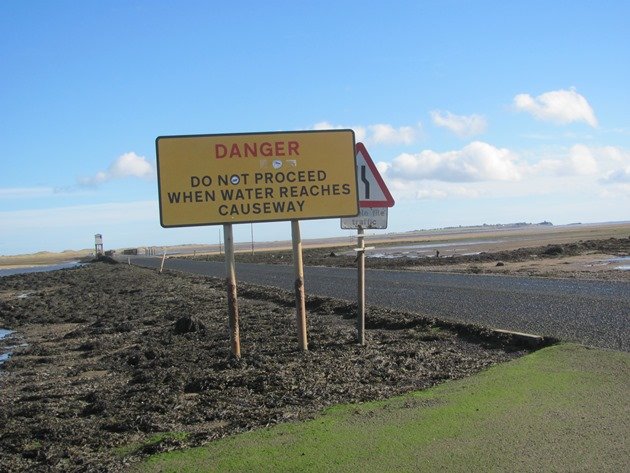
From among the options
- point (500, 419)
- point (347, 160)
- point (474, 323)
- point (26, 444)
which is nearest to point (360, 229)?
point (347, 160)

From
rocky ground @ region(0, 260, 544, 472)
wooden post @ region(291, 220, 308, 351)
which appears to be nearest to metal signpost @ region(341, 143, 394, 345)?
wooden post @ region(291, 220, 308, 351)

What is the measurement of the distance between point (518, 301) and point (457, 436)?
426 inches

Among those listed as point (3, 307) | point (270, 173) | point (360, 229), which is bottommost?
point (3, 307)

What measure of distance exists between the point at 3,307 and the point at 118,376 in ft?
57.7

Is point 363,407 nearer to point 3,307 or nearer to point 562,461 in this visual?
point 562,461

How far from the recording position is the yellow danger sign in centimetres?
962

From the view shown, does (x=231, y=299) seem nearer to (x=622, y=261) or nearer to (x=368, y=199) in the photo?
(x=368, y=199)

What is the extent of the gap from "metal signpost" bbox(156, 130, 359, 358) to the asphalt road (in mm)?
3870

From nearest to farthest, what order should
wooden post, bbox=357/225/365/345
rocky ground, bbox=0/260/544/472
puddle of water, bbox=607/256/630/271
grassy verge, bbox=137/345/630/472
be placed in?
grassy verge, bbox=137/345/630/472, rocky ground, bbox=0/260/544/472, wooden post, bbox=357/225/365/345, puddle of water, bbox=607/256/630/271

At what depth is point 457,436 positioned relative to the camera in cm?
566

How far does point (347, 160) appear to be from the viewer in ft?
33.2

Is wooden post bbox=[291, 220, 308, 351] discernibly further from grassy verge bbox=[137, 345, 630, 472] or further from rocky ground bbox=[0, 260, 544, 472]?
grassy verge bbox=[137, 345, 630, 472]

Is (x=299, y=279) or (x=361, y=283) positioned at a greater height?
(x=299, y=279)

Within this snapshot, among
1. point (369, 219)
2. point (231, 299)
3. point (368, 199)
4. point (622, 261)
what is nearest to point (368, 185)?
point (368, 199)
